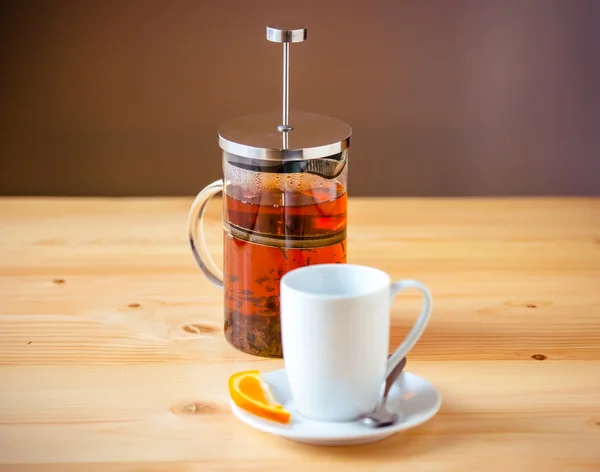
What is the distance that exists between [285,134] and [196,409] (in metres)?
0.27

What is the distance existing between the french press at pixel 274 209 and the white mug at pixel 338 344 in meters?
0.10

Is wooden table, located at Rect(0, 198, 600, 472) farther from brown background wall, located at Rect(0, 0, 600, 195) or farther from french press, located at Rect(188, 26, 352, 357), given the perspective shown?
brown background wall, located at Rect(0, 0, 600, 195)

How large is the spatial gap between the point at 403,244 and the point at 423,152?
1339mm

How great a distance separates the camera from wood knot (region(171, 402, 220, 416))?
744 mm

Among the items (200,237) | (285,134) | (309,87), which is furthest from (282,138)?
(309,87)

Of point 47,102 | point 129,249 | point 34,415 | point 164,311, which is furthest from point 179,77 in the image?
point 34,415

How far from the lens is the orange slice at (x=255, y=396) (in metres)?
0.70

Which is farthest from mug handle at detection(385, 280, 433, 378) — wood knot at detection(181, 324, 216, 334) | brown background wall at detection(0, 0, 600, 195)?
brown background wall at detection(0, 0, 600, 195)

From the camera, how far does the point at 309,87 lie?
2.41 metres

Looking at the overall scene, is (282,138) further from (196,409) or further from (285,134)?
(196,409)

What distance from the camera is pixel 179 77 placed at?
2410 mm

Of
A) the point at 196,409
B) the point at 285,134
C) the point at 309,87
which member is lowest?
the point at 196,409

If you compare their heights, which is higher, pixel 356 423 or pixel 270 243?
pixel 270 243

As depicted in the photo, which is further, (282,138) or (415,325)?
(282,138)
